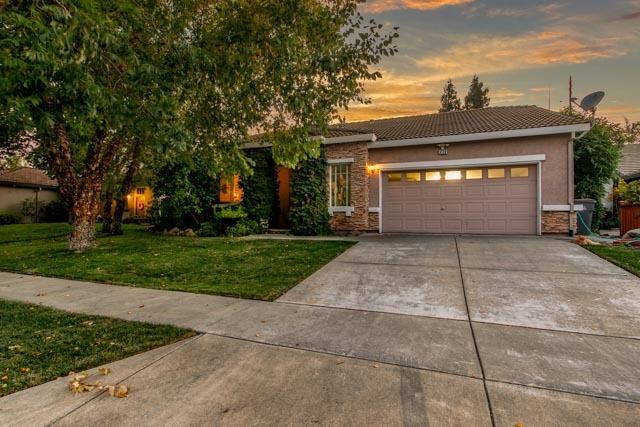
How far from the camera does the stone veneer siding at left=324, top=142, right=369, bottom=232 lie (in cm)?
1140

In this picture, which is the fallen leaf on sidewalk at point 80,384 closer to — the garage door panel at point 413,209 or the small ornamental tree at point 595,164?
the garage door panel at point 413,209

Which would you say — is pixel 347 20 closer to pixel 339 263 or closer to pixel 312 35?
pixel 312 35

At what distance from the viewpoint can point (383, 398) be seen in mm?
2277

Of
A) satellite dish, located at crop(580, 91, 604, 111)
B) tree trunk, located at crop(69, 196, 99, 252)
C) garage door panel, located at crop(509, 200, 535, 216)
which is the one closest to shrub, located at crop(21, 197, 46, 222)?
tree trunk, located at crop(69, 196, 99, 252)

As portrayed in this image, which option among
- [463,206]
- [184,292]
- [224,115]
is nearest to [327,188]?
[463,206]

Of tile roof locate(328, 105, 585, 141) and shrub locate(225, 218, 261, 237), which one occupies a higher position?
tile roof locate(328, 105, 585, 141)

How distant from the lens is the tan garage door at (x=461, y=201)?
9984 mm

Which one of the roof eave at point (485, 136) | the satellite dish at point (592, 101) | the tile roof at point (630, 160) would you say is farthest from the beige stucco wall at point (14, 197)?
the tile roof at point (630, 160)

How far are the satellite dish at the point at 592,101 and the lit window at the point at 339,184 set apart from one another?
28.4 ft

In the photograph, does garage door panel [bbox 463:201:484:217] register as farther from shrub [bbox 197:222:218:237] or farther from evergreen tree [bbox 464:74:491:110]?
evergreen tree [bbox 464:74:491:110]

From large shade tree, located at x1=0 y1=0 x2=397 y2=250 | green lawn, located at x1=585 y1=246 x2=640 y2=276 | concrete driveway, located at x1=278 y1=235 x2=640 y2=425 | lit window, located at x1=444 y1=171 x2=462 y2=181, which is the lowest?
concrete driveway, located at x1=278 y1=235 x2=640 y2=425

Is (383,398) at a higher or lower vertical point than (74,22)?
lower

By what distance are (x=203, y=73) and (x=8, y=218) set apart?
23.9 m

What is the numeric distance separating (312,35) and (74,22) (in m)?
4.31
